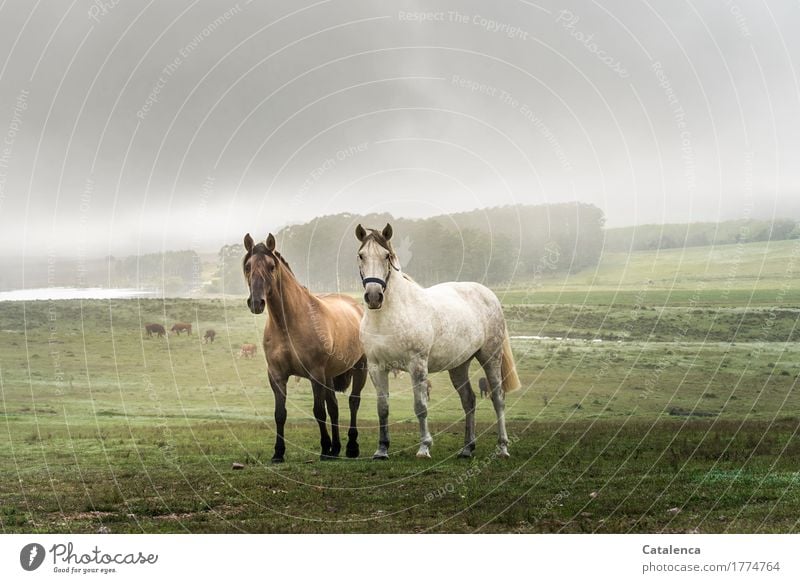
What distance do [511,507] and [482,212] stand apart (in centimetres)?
1782

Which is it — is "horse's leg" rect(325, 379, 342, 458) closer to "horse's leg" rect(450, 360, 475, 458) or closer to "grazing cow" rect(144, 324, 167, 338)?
"horse's leg" rect(450, 360, 475, 458)

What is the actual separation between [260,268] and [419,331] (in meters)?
3.50

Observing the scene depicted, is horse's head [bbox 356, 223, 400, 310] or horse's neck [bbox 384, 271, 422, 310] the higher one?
horse's head [bbox 356, 223, 400, 310]

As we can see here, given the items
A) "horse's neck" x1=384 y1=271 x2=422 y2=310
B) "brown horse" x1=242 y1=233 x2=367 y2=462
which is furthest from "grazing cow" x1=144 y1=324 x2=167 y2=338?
"horse's neck" x1=384 y1=271 x2=422 y2=310

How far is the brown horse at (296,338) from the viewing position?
1570 centimetres

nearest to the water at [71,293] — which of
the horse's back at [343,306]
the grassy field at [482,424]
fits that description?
the grassy field at [482,424]

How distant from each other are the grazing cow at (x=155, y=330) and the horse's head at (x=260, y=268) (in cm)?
3163

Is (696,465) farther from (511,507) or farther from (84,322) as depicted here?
(84,322)

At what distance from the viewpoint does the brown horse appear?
1570 centimetres

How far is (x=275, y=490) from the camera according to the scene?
14750 millimetres

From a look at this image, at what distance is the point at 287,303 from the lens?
54.1 feet

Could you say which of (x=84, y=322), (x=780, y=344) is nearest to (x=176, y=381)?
(x=84, y=322)

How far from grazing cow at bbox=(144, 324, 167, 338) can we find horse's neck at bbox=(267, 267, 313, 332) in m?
30.9
